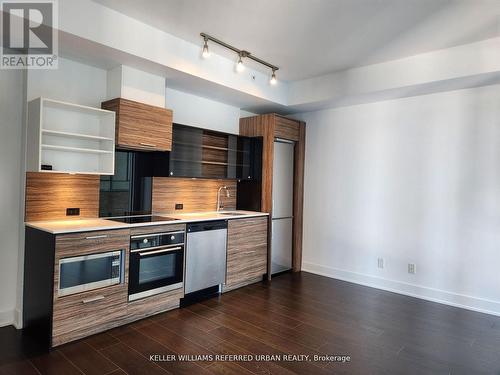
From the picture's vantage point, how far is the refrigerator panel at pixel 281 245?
15.6ft

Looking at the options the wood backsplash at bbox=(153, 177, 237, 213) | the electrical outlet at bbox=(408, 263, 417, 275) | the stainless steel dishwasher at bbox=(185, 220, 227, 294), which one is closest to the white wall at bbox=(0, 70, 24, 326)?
the wood backsplash at bbox=(153, 177, 237, 213)

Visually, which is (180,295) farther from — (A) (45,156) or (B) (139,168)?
(A) (45,156)

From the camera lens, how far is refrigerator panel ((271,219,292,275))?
4.75 meters

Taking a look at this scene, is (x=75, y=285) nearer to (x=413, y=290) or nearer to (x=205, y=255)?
(x=205, y=255)

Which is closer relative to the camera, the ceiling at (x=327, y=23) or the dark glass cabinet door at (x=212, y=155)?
the ceiling at (x=327, y=23)

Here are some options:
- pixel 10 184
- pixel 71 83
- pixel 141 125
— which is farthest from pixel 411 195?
pixel 10 184

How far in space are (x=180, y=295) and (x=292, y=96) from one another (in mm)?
3077

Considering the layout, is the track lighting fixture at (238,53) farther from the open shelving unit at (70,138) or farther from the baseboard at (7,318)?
the baseboard at (7,318)

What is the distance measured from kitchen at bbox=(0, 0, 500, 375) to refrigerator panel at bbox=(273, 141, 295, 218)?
3cm

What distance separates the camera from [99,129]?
3.42 m

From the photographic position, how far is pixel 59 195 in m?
3.13

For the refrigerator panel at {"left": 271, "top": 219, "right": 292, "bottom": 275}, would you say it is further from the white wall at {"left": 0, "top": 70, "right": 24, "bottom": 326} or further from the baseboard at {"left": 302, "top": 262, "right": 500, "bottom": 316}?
the white wall at {"left": 0, "top": 70, "right": 24, "bottom": 326}

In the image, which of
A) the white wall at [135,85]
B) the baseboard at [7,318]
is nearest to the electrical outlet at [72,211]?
the baseboard at [7,318]

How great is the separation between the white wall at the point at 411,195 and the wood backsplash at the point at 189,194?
1.34 m
